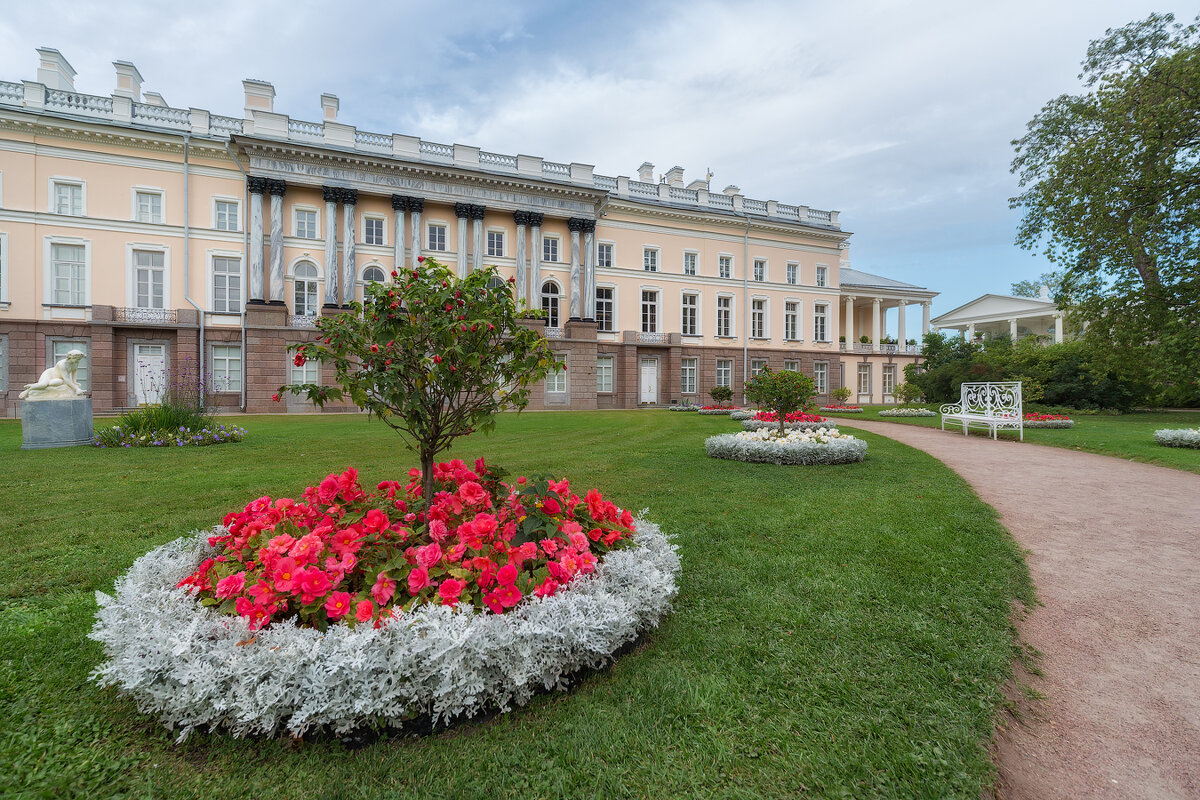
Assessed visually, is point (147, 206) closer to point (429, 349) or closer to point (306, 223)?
point (306, 223)

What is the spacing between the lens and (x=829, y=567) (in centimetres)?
374

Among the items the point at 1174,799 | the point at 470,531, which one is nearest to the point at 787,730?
the point at 1174,799

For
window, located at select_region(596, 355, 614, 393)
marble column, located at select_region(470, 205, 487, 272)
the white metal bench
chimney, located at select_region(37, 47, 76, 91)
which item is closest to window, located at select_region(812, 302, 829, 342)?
window, located at select_region(596, 355, 614, 393)

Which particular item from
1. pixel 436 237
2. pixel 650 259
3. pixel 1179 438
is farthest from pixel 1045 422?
pixel 436 237

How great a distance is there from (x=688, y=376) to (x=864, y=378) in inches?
630

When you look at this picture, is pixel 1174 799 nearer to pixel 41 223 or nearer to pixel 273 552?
pixel 273 552

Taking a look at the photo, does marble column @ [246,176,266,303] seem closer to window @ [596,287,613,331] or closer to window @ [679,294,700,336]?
window @ [596,287,613,331]

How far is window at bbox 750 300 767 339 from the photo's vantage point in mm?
34500

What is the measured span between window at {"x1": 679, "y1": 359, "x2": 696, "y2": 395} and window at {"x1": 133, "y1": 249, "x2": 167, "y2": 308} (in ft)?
88.8

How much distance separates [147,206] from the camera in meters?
22.5

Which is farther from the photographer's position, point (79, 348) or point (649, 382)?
point (649, 382)

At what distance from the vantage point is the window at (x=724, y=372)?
3309 centimetres

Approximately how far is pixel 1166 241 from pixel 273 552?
22.6 metres

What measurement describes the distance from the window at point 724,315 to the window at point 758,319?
1.71 m
